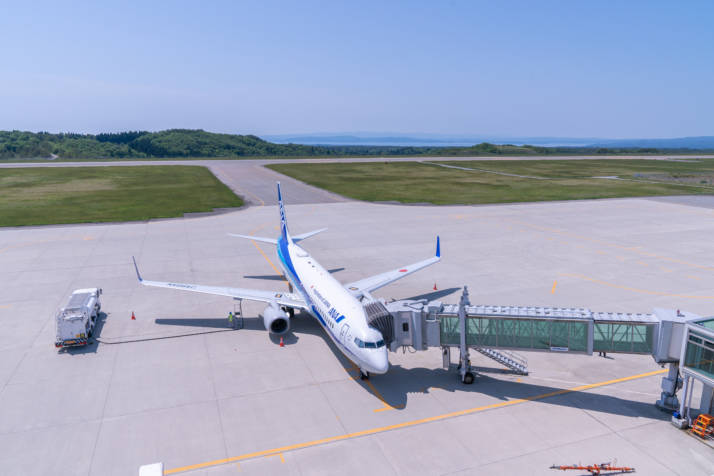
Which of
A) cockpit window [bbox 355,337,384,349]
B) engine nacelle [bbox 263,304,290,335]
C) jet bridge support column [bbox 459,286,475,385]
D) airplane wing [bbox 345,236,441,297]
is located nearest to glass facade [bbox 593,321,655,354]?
jet bridge support column [bbox 459,286,475,385]

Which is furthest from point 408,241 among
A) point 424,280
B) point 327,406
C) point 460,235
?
point 327,406

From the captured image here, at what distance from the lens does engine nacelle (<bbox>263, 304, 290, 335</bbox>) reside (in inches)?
1093

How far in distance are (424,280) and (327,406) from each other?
20.3 meters

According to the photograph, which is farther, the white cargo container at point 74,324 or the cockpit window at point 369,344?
the white cargo container at point 74,324

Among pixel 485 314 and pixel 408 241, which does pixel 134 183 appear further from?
pixel 485 314

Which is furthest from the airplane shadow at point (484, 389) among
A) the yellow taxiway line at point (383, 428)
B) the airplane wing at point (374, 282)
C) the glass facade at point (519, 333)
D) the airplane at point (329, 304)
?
the airplane wing at point (374, 282)

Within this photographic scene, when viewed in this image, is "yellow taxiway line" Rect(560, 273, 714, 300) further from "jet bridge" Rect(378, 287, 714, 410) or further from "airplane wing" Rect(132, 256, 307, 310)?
"airplane wing" Rect(132, 256, 307, 310)

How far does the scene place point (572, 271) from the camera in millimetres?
40812

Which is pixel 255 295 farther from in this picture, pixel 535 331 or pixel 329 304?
pixel 535 331

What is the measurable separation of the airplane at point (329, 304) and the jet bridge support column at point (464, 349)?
3989 mm

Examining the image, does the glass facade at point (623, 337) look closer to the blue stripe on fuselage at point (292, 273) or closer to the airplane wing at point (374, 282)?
the blue stripe on fuselage at point (292, 273)

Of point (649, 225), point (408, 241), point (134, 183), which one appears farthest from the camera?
point (134, 183)

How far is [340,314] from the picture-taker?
23625 mm

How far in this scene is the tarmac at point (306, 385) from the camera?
18.0m
